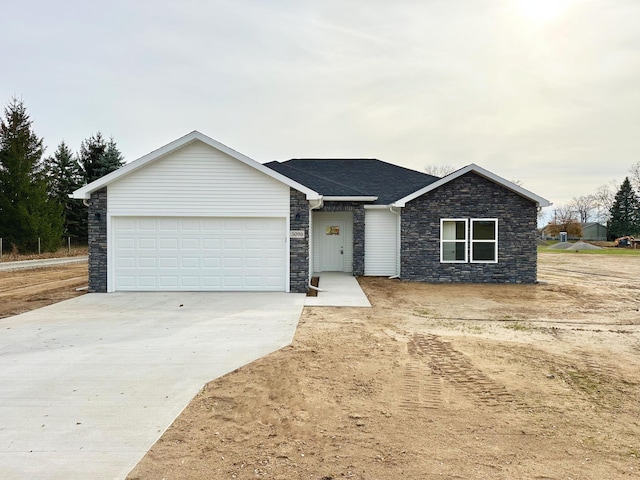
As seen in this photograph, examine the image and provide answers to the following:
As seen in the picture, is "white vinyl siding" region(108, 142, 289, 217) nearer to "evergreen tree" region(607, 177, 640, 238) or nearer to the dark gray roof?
the dark gray roof

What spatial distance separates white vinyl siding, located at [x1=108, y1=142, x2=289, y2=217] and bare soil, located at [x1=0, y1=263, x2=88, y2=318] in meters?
3.25

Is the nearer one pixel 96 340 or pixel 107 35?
pixel 96 340

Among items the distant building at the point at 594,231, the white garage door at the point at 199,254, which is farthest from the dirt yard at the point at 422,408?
the distant building at the point at 594,231

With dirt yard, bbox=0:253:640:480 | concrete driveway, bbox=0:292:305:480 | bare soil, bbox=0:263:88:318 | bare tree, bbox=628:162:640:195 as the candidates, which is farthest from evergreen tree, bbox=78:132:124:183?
→ bare tree, bbox=628:162:640:195

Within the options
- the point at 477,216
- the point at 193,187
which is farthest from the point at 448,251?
the point at 193,187

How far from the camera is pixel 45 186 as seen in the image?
1070 inches

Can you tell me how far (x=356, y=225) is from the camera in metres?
15.1

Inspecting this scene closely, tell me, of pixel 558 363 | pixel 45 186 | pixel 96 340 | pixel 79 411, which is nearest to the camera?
pixel 79 411

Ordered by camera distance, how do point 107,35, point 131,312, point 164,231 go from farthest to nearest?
point 107,35
point 164,231
point 131,312

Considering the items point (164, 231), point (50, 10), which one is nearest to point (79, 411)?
point (164, 231)

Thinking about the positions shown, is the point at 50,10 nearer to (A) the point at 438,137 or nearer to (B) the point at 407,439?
(B) the point at 407,439

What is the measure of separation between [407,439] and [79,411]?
3.27 metres

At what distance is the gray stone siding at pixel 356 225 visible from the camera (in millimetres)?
14992

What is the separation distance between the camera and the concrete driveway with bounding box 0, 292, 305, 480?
10.5ft
